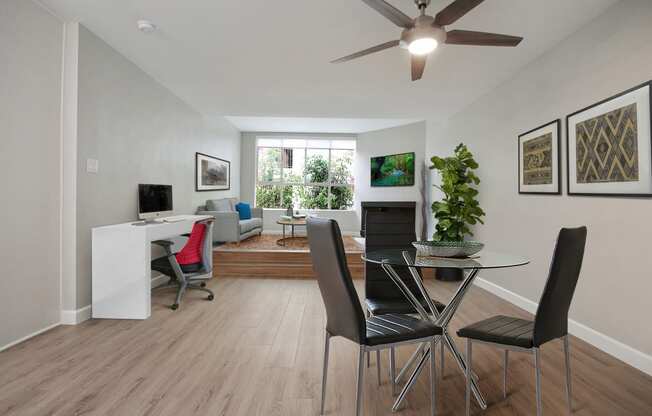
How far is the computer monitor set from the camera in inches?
155

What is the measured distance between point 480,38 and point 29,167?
138 inches

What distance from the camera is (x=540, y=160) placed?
3535 mm

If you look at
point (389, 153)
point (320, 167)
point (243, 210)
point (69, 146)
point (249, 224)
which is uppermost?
point (389, 153)

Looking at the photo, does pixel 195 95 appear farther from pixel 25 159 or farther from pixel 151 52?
pixel 25 159

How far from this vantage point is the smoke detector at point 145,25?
118 inches

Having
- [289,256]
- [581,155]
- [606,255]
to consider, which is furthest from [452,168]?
[289,256]


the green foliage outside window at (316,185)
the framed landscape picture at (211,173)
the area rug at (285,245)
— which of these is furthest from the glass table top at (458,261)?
the green foliage outside window at (316,185)

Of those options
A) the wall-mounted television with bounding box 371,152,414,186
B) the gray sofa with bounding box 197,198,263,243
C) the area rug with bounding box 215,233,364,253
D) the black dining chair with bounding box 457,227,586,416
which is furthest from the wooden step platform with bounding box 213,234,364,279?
the black dining chair with bounding box 457,227,586,416

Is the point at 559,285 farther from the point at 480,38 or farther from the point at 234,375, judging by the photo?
the point at 234,375

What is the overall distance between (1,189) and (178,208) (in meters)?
2.97

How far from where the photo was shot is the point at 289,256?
548cm

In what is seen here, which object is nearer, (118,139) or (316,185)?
(118,139)

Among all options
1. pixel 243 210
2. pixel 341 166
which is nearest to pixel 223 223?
pixel 243 210

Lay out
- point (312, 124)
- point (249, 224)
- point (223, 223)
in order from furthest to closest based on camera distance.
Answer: point (312, 124)
point (249, 224)
point (223, 223)
